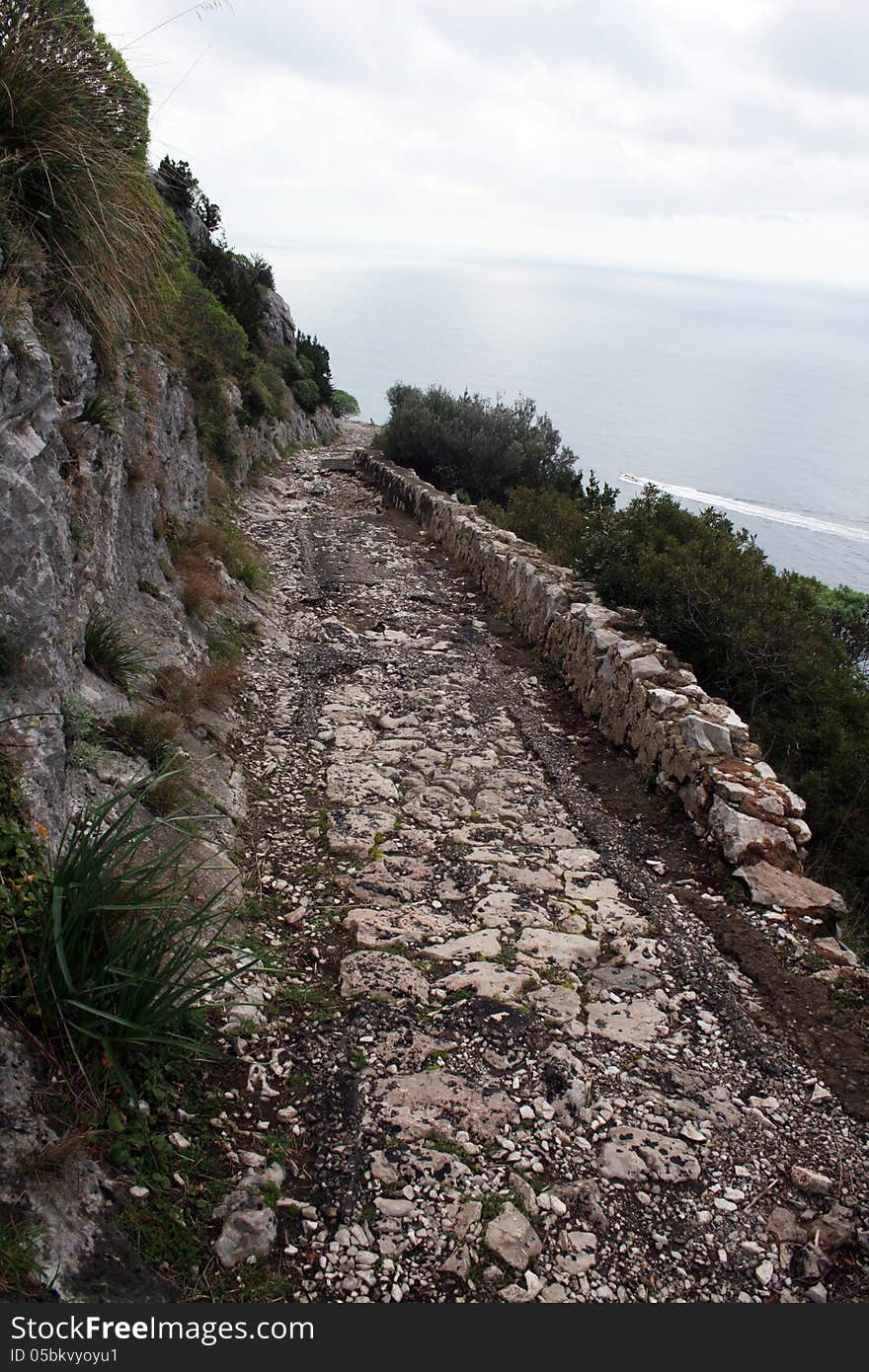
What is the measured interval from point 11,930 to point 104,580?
152 inches

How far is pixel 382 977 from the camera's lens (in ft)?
13.4

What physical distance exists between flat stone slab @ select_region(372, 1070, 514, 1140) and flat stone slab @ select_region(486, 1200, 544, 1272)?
36cm

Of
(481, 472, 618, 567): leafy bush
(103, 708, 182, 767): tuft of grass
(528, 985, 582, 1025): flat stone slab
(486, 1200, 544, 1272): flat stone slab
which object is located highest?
(481, 472, 618, 567): leafy bush

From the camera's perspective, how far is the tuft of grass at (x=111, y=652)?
17.5ft

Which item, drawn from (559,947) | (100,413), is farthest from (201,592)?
(559,947)

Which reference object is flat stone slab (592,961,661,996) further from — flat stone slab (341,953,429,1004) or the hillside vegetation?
the hillside vegetation

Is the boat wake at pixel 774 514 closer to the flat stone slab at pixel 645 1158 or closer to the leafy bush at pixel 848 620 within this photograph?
the leafy bush at pixel 848 620

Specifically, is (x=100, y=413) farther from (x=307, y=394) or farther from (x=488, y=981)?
(x=307, y=394)

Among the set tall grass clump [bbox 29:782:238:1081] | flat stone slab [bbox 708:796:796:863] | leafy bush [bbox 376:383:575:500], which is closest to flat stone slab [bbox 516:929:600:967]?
flat stone slab [bbox 708:796:796:863]

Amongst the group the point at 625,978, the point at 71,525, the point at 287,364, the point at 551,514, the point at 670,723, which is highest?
the point at 287,364

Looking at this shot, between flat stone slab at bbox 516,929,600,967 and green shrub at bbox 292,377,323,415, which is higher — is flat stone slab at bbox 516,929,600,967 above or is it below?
below

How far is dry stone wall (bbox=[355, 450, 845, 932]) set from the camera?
17.6ft

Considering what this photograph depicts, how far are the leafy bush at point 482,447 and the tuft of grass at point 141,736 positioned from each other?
42.4ft

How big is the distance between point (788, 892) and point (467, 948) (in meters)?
2.06
